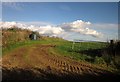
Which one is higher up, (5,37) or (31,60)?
(5,37)

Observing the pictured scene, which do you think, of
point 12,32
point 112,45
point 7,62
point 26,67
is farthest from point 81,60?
point 12,32

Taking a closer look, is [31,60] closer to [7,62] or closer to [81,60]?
[7,62]

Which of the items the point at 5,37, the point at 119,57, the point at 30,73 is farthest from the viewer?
the point at 5,37

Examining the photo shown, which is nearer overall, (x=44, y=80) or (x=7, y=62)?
(x=44, y=80)

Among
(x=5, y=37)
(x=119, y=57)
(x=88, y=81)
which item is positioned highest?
(x=5, y=37)

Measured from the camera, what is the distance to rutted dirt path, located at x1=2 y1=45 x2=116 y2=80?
893cm

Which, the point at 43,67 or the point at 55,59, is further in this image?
the point at 55,59

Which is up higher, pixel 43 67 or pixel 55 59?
pixel 55 59

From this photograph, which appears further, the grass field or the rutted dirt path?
the grass field

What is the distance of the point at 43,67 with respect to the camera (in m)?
9.66

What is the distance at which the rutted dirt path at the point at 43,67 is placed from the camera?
8930mm

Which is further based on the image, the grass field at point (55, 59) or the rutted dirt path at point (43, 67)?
the grass field at point (55, 59)

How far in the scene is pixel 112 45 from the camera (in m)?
10.4

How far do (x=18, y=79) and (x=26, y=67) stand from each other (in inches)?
38.0
